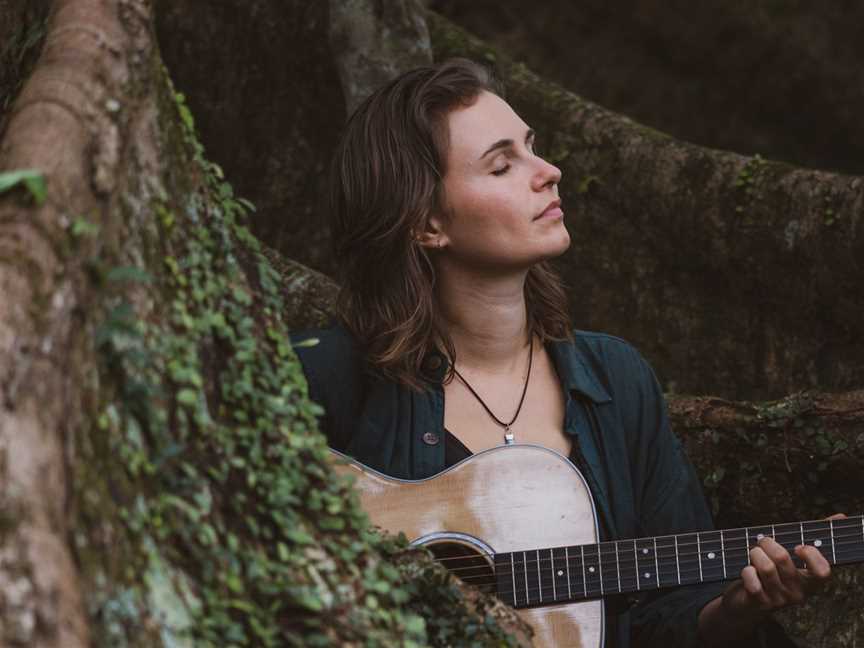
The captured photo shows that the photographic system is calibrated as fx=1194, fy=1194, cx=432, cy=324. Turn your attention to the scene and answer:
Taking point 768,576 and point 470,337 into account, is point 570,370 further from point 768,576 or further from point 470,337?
point 768,576

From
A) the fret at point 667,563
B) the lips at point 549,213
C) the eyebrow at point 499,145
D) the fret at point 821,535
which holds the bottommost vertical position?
the fret at point 667,563

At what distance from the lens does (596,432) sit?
359 cm

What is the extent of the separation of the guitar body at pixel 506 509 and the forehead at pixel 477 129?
0.94 metres

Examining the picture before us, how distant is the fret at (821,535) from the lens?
299cm

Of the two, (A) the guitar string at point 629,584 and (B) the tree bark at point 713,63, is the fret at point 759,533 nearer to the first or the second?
(A) the guitar string at point 629,584

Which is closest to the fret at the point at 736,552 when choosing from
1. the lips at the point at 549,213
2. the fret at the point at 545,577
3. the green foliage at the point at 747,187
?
the fret at the point at 545,577

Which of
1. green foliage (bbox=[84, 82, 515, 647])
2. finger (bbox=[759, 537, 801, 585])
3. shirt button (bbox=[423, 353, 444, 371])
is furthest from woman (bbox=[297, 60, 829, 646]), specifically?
green foliage (bbox=[84, 82, 515, 647])

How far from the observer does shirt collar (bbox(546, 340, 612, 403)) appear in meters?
3.62

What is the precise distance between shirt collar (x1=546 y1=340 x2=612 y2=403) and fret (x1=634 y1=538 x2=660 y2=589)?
1.93 feet

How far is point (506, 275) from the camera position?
3564 mm

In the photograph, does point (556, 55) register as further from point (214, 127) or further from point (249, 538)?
point (249, 538)

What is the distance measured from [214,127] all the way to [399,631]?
4253mm

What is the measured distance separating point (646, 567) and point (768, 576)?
0.33 m

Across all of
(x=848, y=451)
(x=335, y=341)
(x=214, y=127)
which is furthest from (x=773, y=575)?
(x=214, y=127)
